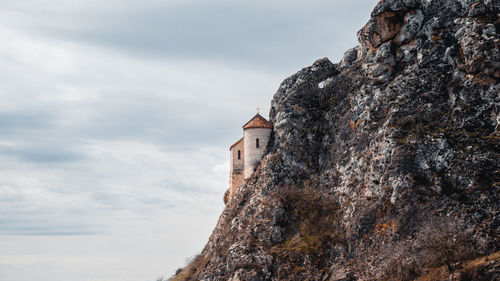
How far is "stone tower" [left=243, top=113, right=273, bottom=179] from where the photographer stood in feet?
265

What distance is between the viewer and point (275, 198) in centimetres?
7100

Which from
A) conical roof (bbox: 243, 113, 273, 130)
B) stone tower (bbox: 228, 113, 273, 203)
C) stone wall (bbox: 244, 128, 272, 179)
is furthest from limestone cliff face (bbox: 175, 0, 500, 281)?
stone tower (bbox: 228, 113, 273, 203)

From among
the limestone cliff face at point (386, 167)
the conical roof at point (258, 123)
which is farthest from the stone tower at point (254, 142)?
the limestone cliff face at point (386, 167)

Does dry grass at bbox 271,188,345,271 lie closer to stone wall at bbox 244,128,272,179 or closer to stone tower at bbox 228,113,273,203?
stone wall at bbox 244,128,272,179

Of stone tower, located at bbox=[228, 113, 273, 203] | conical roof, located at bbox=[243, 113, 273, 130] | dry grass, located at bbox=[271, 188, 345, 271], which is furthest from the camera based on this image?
conical roof, located at bbox=[243, 113, 273, 130]

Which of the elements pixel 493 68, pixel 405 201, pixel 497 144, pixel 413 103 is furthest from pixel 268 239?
pixel 493 68

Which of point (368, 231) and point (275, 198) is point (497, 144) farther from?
point (275, 198)

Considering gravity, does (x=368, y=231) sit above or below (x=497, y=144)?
below

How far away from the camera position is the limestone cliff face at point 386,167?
5469cm

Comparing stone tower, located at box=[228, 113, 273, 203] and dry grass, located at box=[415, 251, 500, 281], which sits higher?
stone tower, located at box=[228, 113, 273, 203]

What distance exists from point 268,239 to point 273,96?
94.7 ft

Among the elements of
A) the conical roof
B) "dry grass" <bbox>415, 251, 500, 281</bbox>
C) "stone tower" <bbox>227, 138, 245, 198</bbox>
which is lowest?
"dry grass" <bbox>415, 251, 500, 281</bbox>

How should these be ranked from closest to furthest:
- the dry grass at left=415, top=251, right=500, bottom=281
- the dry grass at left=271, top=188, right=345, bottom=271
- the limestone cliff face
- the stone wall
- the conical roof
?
the dry grass at left=415, top=251, right=500, bottom=281, the limestone cliff face, the dry grass at left=271, top=188, right=345, bottom=271, the stone wall, the conical roof

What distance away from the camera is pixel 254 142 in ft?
266
